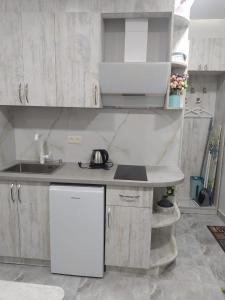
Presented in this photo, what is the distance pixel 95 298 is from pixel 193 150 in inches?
99.8

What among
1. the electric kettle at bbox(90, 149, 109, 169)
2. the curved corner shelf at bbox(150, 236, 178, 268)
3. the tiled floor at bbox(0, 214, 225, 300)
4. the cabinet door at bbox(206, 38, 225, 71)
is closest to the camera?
the tiled floor at bbox(0, 214, 225, 300)

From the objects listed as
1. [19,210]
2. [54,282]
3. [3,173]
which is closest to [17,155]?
[3,173]

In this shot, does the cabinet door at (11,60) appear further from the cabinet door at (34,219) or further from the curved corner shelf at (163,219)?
the curved corner shelf at (163,219)

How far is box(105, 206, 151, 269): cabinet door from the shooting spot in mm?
1947

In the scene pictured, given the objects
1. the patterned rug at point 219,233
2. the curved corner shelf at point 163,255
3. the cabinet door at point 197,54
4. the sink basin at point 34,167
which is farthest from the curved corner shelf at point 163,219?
the cabinet door at point 197,54

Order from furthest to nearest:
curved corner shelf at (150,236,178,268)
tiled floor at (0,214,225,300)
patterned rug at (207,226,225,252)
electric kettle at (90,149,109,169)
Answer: patterned rug at (207,226,225,252) < electric kettle at (90,149,109,169) < curved corner shelf at (150,236,178,268) < tiled floor at (0,214,225,300)

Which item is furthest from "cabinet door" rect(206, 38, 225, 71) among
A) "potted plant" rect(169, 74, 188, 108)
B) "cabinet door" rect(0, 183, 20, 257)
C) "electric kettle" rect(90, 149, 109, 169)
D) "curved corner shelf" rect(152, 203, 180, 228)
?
"cabinet door" rect(0, 183, 20, 257)

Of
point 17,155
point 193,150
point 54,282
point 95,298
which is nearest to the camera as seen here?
point 95,298

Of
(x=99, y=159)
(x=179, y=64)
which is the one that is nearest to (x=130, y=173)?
(x=99, y=159)

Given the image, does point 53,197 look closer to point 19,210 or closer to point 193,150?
point 19,210

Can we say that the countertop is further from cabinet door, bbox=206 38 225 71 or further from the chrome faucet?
cabinet door, bbox=206 38 225 71

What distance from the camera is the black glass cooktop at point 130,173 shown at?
6.49 ft

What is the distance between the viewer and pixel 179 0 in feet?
6.66

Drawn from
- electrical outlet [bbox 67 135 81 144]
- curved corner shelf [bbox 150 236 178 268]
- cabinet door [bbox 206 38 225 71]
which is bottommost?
curved corner shelf [bbox 150 236 178 268]
